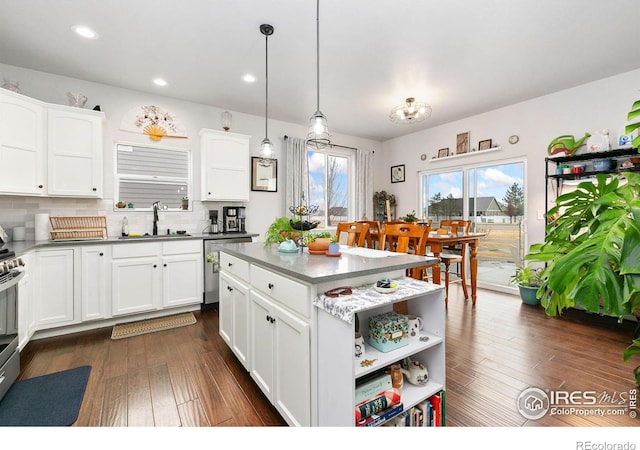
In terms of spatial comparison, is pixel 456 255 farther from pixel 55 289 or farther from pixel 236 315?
pixel 55 289

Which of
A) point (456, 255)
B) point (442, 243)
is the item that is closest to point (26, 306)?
point (442, 243)

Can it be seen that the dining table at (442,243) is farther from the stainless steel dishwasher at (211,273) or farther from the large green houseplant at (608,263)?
the stainless steel dishwasher at (211,273)

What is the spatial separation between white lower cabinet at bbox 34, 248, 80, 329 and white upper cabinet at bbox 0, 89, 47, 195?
68 centimetres

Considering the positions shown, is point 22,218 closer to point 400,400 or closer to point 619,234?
point 400,400

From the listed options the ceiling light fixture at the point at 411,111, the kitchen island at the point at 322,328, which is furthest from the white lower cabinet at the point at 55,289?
the ceiling light fixture at the point at 411,111

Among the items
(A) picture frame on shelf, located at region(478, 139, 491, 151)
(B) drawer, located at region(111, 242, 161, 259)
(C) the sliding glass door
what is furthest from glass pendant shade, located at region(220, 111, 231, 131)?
(A) picture frame on shelf, located at region(478, 139, 491, 151)

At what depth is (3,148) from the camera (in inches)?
102

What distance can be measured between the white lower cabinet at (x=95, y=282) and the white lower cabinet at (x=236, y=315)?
1.47m

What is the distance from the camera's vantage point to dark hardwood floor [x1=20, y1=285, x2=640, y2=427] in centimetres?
174

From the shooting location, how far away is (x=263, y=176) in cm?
461

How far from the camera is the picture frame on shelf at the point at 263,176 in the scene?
4516mm

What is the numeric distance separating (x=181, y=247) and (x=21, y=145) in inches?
66.8

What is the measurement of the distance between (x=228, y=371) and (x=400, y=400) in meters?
1.37
